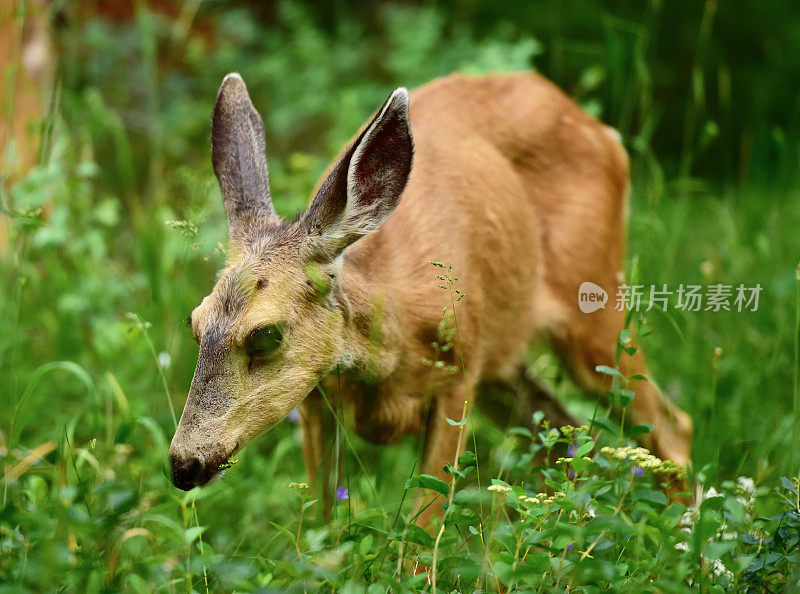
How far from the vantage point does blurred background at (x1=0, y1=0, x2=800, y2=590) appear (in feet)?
10.7

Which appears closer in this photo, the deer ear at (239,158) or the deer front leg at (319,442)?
the deer ear at (239,158)

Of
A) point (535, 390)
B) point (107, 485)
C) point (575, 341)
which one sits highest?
point (107, 485)

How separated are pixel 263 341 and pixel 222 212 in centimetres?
352

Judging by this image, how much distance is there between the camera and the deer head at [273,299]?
2.90m

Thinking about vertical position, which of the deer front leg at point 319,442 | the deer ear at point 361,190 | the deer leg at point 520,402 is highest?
the deer ear at point 361,190

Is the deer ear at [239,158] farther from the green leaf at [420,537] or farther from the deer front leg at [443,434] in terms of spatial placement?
the green leaf at [420,537]

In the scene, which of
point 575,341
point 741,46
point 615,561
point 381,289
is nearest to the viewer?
point 615,561

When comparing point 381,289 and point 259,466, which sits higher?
point 381,289

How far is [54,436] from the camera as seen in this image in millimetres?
4094

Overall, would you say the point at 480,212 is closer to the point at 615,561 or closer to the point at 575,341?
the point at 575,341

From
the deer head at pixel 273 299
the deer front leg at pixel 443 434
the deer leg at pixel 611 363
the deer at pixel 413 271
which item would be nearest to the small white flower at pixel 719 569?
the deer at pixel 413 271

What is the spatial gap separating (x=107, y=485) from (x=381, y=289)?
1419 millimetres

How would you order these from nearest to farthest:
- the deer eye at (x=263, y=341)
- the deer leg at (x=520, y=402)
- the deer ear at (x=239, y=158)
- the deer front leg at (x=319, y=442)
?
the deer eye at (x=263, y=341), the deer ear at (x=239, y=158), the deer front leg at (x=319, y=442), the deer leg at (x=520, y=402)

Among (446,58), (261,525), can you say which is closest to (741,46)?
(446,58)
